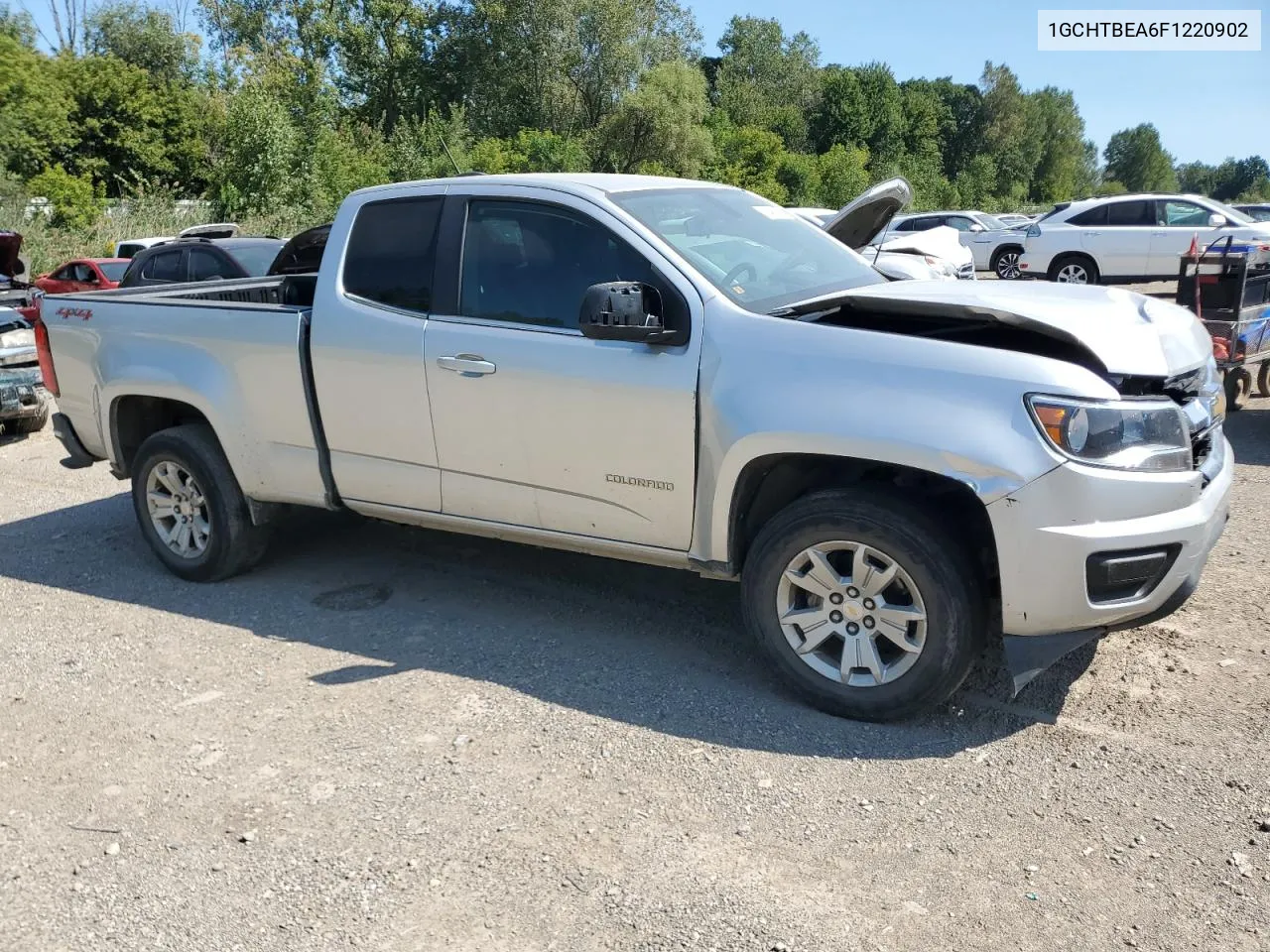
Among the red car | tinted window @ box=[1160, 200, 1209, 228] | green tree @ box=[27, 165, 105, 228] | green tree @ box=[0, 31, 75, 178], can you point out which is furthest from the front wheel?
green tree @ box=[0, 31, 75, 178]

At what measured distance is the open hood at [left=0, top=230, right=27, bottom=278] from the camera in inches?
453

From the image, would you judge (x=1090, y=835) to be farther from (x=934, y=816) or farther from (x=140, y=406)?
(x=140, y=406)

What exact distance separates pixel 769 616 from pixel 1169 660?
1.68 meters

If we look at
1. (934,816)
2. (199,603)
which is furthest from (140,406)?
(934,816)

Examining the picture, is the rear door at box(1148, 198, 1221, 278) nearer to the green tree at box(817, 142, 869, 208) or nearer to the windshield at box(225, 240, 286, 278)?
the windshield at box(225, 240, 286, 278)

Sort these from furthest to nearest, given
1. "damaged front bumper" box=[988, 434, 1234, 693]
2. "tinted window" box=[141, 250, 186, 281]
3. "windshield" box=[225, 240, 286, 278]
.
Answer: "tinted window" box=[141, 250, 186, 281] < "windshield" box=[225, 240, 286, 278] < "damaged front bumper" box=[988, 434, 1234, 693]

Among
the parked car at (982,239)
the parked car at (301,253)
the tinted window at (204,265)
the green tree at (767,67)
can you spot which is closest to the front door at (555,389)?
the parked car at (301,253)

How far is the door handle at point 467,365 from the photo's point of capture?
4.71 m

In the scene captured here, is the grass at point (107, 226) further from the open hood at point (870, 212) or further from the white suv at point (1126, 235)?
the open hood at point (870, 212)

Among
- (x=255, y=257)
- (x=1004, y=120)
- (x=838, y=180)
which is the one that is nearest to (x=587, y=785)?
(x=255, y=257)

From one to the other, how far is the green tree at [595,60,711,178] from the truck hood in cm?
4137

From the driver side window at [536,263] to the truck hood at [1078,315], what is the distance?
0.81 meters

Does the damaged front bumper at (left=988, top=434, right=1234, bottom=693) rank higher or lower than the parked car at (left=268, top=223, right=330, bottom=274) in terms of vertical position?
lower

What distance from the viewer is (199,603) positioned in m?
5.66
